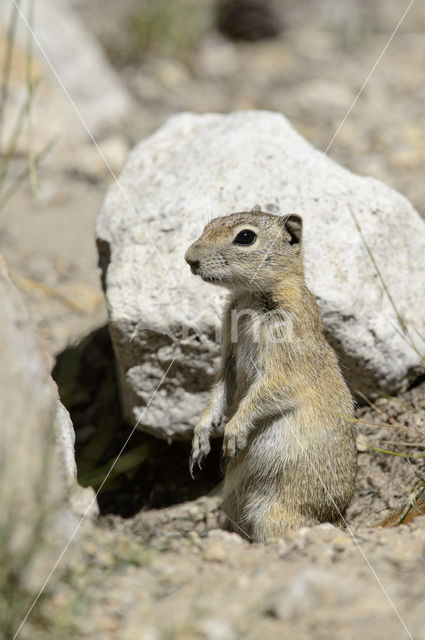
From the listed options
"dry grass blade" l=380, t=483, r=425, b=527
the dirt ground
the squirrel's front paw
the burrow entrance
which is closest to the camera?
the dirt ground

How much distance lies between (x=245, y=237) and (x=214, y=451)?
71.6 inches

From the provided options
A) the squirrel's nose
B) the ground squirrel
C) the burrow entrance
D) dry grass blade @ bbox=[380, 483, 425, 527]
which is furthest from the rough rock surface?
dry grass blade @ bbox=[380, 483, 425, 527]

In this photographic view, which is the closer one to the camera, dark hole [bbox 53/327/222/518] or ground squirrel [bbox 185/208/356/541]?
ground squirrel [bbox 185/208/356/541]

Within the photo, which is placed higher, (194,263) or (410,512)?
(194,263)

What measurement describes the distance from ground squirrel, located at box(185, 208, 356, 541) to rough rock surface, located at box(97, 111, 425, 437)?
370mm

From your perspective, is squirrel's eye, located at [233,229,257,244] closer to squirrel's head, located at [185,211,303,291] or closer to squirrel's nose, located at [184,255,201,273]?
squirrel's head, located at [185,211,303,291]

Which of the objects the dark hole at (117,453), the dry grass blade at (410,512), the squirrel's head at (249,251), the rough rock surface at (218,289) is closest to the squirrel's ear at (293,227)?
the squirrel's head at (249,251)

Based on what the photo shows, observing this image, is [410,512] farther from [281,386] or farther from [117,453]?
[117,453]

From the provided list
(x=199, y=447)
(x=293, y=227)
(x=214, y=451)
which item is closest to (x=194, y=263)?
(x=293, y=227)

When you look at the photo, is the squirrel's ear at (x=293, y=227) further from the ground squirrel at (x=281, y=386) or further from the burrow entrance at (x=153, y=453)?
the burrow entrance at (x=153, y=453)

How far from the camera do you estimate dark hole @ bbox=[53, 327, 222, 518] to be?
4852 millimetres

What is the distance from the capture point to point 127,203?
4.98 m

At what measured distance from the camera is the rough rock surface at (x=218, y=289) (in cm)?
442

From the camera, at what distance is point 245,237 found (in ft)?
13.1
